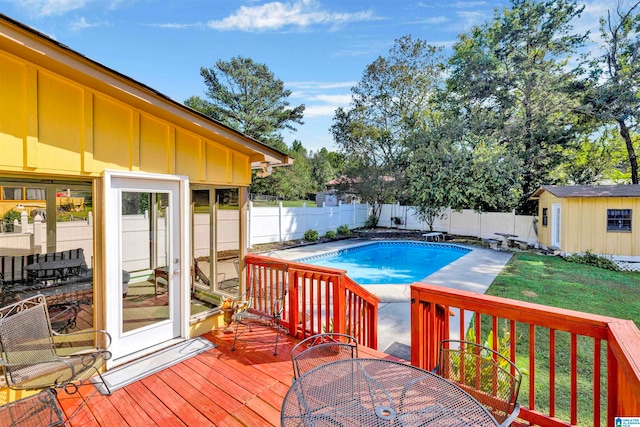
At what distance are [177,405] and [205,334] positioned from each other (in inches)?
56.8

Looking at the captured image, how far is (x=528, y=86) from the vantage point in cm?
1562

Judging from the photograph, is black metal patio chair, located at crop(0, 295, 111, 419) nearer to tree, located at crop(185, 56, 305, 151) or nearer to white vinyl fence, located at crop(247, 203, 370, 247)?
white vinyl fence, located at crop(247, 203, 370, 247)

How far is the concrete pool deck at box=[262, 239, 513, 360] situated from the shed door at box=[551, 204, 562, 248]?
1.84 metres

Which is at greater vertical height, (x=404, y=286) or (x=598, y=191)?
(x=598, y=191)

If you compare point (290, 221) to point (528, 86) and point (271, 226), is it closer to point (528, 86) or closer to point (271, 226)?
point (271, 226)

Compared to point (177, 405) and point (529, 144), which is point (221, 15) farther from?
point (529, 144)

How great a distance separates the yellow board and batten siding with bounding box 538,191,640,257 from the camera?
10.3 m

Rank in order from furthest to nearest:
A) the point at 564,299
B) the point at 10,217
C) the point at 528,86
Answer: the point at 528,86
the point at 564,299
the point at 10,217

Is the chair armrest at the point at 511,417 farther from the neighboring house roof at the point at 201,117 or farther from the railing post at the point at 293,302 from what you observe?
the neighboring house roof at the point at 201,117

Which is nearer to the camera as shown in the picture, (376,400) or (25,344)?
(376,400)

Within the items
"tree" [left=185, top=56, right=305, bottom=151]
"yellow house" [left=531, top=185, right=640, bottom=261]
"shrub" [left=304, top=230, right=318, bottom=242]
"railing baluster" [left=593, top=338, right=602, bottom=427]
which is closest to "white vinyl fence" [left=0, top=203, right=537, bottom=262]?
"shrub" [left=304, top=230, right=318, bottom=242]

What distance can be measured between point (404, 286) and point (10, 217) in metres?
7.79

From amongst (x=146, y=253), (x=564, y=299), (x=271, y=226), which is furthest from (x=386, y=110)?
(x=146, y=253)

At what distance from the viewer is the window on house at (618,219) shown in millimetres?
10375
